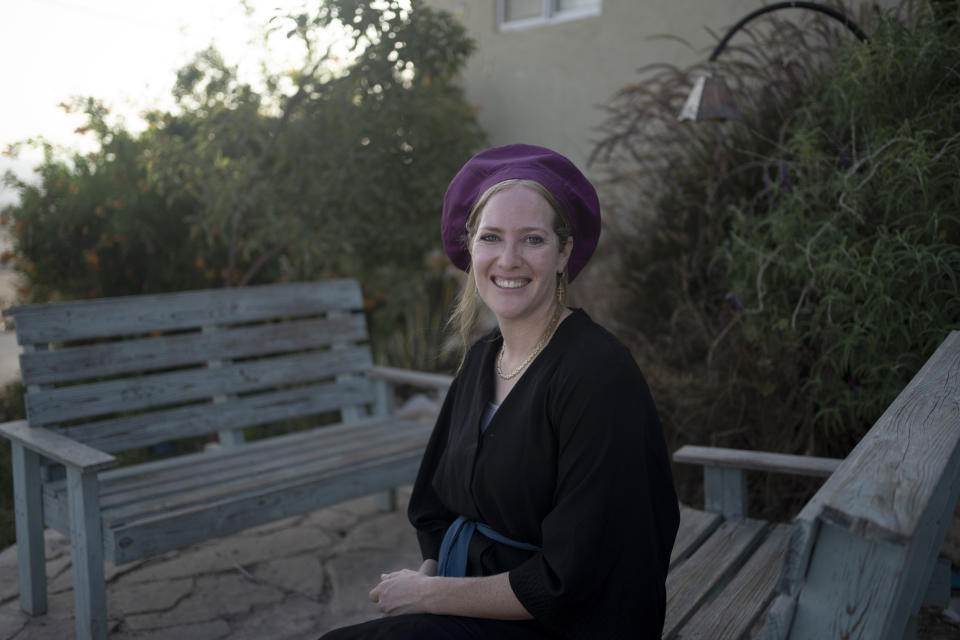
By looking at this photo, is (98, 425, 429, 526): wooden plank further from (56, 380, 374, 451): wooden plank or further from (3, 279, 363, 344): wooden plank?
(3, 279, 363, 344): wooden plank

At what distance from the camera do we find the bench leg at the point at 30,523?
10.4 ft

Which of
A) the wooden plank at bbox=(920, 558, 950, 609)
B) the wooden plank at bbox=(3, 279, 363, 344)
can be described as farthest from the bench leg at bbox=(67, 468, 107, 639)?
the wooden plank at bbox=(920, 558, 950, 609)

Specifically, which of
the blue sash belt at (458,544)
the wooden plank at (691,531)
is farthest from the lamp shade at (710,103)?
the blue sash belt at (458,544)

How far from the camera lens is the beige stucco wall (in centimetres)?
633

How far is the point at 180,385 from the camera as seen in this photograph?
12.5 feet

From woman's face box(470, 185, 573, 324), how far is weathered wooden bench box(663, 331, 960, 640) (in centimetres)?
77

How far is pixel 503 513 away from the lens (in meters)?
1.84

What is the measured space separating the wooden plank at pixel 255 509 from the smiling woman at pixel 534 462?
1216 mm

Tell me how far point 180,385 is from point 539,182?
99.4 inches

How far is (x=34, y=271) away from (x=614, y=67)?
15.7ft

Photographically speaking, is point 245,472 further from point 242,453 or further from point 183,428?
point 183,428

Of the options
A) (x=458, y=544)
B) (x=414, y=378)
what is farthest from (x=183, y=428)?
(x=458, y=544)

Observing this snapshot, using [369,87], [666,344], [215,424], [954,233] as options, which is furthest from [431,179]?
[954,233]

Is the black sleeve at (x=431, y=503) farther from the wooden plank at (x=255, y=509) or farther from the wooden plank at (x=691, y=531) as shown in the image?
the wooden plank at (x=255, y=509)
